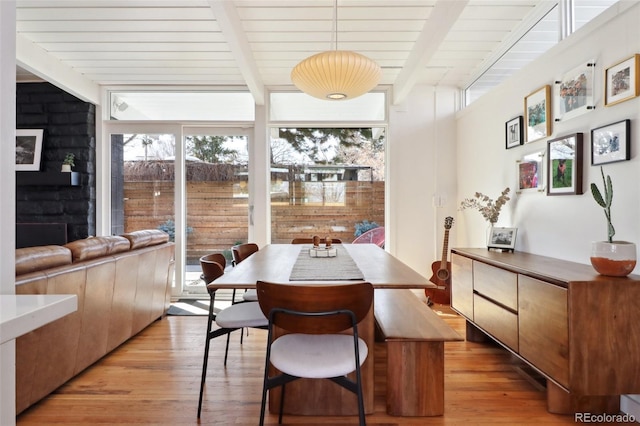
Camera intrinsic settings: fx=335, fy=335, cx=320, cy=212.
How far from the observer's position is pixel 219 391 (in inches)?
82.4

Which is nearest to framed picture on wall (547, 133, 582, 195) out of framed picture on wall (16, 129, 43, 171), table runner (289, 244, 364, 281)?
table runner (289, 244, 364, 281)

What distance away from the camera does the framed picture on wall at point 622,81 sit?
1722 mm

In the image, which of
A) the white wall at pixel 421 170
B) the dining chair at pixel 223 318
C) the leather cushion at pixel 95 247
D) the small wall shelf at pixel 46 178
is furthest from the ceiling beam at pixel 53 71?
the white wall at pixel 421 170

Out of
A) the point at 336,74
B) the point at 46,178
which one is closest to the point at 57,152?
the point at 46,178

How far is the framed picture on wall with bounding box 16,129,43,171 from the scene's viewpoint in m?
4.02

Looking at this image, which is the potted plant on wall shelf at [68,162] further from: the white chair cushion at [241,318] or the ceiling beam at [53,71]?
the white chair cushion at [241,318]

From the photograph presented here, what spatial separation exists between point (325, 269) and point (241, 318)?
576 millimetres

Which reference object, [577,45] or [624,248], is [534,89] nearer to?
[577,45]

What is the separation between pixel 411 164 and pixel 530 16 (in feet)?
6.24

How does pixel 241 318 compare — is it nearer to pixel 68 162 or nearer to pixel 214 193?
pixel 214 193

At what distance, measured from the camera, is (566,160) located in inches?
87.7

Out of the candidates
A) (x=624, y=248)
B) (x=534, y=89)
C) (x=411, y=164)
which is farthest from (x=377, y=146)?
(x=624, y=248)

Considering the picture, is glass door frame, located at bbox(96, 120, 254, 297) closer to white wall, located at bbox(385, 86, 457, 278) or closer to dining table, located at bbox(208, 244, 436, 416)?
white wall, located at bbox(385, 86, 457, 278)

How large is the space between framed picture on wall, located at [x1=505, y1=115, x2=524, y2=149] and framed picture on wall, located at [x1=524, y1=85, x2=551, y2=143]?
0.09 m
